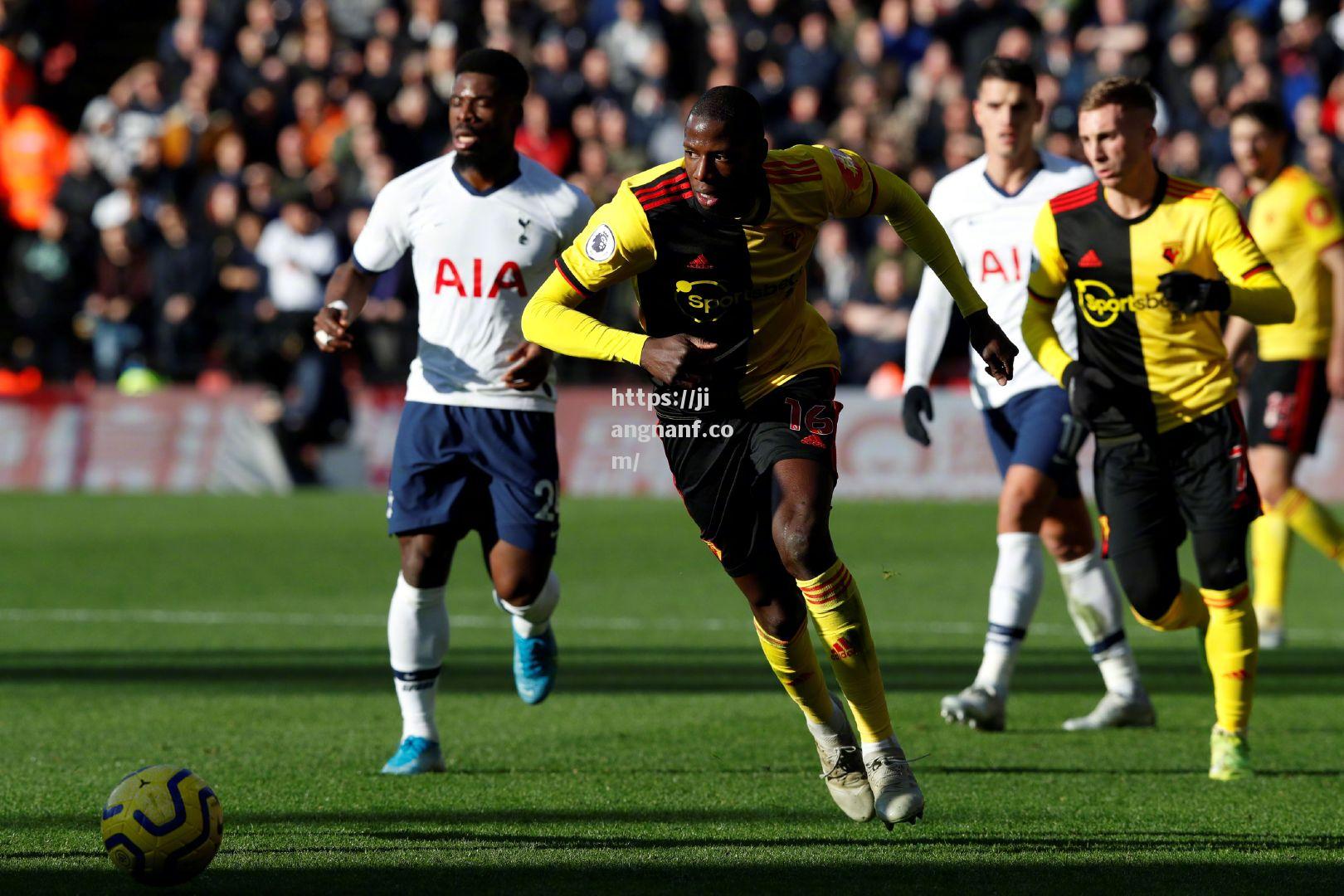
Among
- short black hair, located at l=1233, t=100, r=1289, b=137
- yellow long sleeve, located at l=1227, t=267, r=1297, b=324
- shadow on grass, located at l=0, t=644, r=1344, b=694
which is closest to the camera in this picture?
yellow long sleeve, located at l=1227, t=267, r=1297, b=324

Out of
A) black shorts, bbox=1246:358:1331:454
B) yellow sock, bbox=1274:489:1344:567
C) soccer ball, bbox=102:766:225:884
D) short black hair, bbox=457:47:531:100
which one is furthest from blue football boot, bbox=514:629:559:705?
black shorts, bbox=1246:358:1331:454

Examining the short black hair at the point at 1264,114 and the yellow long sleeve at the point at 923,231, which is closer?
the yellow long sleeve at the point at 923,231

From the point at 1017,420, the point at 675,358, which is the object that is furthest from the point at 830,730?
the point at 1017,420

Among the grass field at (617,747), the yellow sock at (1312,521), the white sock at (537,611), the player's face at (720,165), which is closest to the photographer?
the grass field at (617,747)

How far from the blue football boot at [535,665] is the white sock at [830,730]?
1.83m

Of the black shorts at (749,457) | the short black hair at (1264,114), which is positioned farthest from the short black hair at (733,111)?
the short black hair at (1264,114)

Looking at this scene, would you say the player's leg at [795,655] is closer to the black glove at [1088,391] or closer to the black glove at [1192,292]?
the black glove at [1088,391]

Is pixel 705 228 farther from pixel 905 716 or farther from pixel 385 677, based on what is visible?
pixel 385 677

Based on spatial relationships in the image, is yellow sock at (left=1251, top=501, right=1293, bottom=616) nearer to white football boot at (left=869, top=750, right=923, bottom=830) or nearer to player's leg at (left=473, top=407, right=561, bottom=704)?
player's leg at (left=473, top=407, right=561, bottom=704)

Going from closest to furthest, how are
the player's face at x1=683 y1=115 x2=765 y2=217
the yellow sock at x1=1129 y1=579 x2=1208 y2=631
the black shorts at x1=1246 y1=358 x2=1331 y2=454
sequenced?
the player's face at x1=683 y1=115 x2=765 y2=217 → the yellow sock at x1=1129 y1=579 x2=1208 y2=631 → the black shorts at x1=1246 y1=358 x2=1331 y2=454

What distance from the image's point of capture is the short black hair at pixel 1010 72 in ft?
26.1

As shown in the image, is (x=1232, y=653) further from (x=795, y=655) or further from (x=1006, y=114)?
(x=1006, y=114)

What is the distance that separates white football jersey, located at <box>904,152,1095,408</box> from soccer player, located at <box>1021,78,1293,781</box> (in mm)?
977

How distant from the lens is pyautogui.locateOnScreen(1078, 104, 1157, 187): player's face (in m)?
6.63
